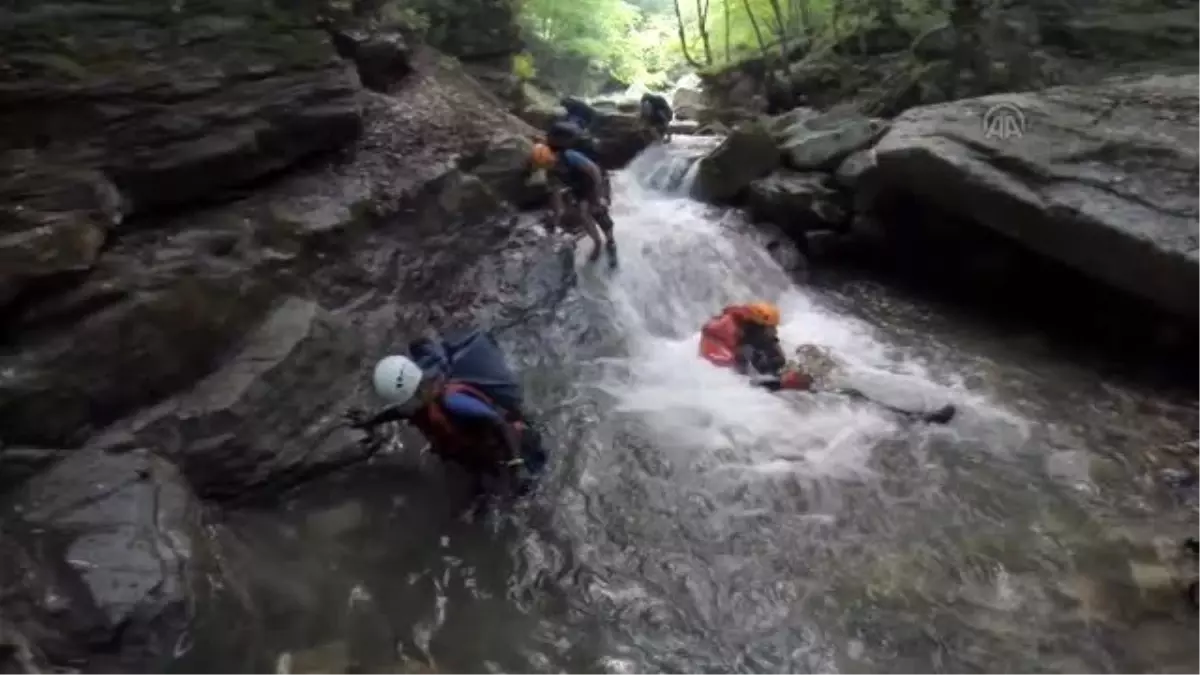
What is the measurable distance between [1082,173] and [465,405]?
259 inches

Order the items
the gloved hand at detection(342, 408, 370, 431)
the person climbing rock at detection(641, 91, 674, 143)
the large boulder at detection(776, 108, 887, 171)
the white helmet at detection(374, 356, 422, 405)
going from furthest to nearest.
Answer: the person climbing rock at detection(641, 91, 674, 143) → the large boulder at detection(776, 108, 887, 171) → the gloved hand at detection(342, 408, 370, 431) → the white helmet at detection(374, 356, 422, 405)

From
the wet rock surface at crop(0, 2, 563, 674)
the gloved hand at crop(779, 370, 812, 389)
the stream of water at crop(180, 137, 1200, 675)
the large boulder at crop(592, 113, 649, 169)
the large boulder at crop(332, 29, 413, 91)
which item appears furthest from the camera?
the large boulder at crop(592, 113, 649, 169)

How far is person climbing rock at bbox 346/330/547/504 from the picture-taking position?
5.93m

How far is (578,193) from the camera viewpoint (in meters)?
10.9

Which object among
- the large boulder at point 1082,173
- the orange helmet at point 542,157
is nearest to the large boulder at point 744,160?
the large boulder at point 1082,173

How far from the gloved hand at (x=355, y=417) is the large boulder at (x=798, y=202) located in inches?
288

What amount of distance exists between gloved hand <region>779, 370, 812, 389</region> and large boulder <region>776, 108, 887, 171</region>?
4903mm

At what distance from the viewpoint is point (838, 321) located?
10.8 metres

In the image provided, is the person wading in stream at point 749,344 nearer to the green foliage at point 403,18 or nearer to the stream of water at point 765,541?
the stream of water at point 765,541

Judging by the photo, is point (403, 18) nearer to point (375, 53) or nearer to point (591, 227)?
point (375, 53)

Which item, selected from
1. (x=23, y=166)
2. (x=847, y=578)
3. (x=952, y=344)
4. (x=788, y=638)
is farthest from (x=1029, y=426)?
(x=23, y=166)

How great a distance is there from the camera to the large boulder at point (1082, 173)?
789 cm

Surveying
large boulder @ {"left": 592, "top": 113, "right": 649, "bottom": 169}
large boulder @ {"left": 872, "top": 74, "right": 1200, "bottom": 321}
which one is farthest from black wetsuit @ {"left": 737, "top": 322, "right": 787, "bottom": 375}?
large boulder @ {"left": 592, "top": 113, "right": 649, "bottom": 169}

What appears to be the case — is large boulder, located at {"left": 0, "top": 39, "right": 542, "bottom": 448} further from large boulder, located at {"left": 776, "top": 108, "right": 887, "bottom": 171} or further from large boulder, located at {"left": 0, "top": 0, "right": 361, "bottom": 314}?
large boulder, located at {"left": 776, "top": 108, "right": 887, "bottom": 171}
